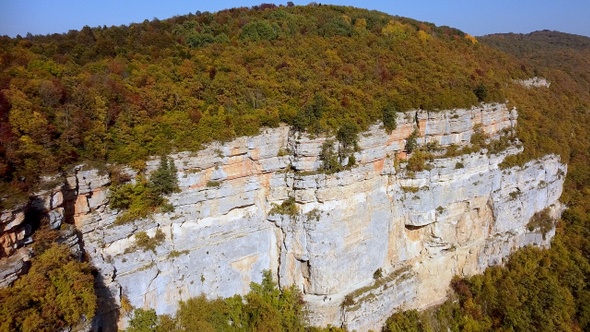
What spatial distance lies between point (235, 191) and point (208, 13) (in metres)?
25.0

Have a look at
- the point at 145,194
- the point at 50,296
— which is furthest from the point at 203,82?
the point at 50,296

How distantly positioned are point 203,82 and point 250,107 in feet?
12.2

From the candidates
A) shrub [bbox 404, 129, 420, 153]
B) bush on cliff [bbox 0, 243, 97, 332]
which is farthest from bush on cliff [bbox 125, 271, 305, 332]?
shrub [bbox 404, 129, 420, 153]

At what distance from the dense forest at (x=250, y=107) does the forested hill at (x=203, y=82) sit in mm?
98

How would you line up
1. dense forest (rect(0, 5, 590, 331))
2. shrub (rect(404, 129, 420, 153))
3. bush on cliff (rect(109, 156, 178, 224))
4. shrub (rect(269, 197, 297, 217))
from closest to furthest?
dense forest (rect(0, 5, 590, 331)) → bush on cliff (rect(109, 156, 178, 224)) → shrub (rect(269, 197, 297, 217)) → shrub (rect(404, 129, 420, 153))

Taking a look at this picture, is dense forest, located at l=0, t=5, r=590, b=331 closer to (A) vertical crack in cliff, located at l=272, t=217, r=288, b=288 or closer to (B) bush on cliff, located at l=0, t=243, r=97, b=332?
(B) bush on cliff, located at l=0, t=243, r=97, b=332

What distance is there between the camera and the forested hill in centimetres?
1642

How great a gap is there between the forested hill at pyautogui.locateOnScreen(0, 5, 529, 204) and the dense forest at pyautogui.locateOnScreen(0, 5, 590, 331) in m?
0.10

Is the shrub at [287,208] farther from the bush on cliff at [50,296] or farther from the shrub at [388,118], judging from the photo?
the bush on cliff at [50,296]

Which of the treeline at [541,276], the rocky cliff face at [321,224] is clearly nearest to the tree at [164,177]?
the rocky cliff face at [321,224]

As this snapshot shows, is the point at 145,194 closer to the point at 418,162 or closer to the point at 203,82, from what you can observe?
the point at 203,82

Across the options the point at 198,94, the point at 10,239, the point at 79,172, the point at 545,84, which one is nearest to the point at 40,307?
the point at 10,239

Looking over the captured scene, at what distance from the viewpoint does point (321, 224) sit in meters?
21.8

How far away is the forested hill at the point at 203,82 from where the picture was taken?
1642cm
